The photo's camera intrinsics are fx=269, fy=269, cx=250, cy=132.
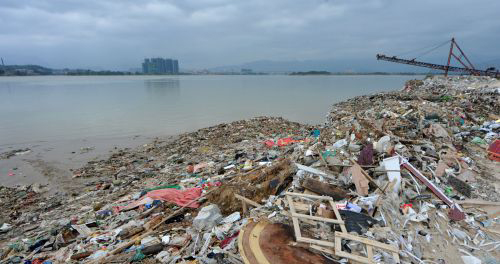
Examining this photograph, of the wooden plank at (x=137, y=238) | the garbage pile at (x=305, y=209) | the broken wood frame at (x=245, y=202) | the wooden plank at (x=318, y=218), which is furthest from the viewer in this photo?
the broken wood frame at (x=245, y=202)

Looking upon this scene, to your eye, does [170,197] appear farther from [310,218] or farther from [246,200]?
[310,218]

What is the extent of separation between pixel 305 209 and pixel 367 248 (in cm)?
114

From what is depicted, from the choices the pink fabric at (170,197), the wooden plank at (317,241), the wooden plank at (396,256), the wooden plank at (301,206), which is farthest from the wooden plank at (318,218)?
the pink fabric at (170,197)

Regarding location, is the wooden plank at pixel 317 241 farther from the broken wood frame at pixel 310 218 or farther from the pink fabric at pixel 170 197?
the pink fabric at pixel 170 197

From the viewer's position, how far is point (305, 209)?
447 cm

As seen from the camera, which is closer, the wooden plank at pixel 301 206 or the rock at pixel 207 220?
the wooden plank at pixel 301 206

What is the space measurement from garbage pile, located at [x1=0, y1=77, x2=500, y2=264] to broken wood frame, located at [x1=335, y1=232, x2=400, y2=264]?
13mm

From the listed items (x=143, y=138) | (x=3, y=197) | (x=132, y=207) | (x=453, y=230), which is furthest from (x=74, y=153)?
(x=453, y=230)

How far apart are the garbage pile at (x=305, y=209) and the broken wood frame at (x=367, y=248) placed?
1cm

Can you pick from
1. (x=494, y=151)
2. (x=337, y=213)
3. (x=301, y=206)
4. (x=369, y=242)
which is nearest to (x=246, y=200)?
(x=301, y=206)

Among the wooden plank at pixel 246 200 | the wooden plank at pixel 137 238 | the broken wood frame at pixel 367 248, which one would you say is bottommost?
the wooden plank at pixel 137 238

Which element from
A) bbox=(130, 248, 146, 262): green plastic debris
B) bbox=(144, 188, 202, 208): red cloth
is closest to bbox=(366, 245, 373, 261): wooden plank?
bbox=(130, 248, 146, 262): green plastic debris

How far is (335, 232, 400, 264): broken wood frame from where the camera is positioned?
340 cm

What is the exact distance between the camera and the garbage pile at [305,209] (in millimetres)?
3789
